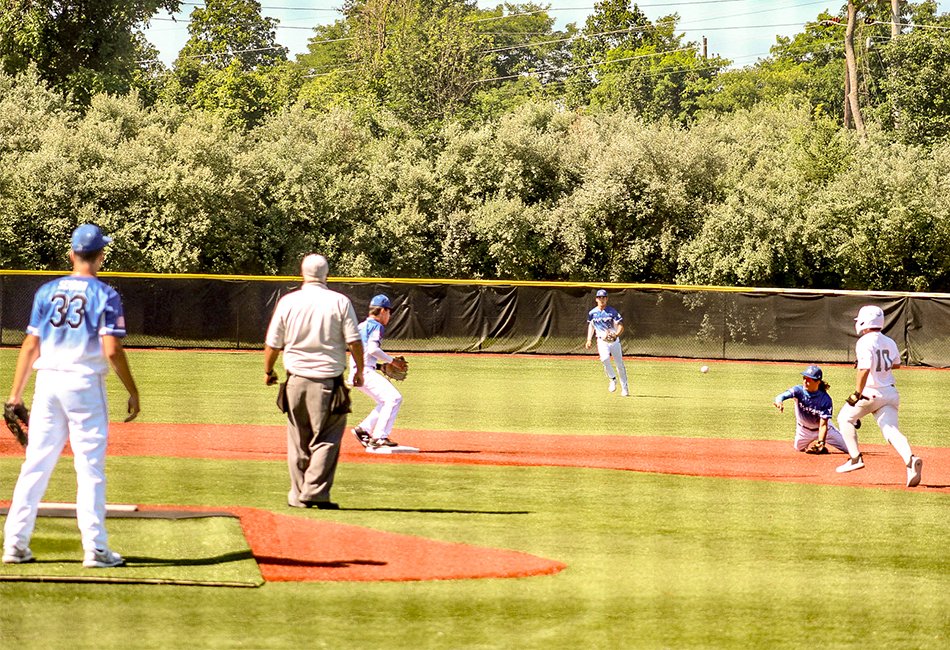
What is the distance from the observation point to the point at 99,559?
6973mm

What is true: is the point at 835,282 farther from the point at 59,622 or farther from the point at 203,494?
the point at 59,622

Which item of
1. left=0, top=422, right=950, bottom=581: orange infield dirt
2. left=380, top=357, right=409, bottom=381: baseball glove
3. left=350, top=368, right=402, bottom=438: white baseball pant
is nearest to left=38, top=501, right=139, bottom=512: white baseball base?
left=0, top=422, right=950, bottom=581: orange infield dirt

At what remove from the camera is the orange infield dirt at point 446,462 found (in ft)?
24.9

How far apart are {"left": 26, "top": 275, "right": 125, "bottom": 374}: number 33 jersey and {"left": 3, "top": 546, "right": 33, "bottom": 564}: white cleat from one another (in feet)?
3.45

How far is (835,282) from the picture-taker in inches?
1462

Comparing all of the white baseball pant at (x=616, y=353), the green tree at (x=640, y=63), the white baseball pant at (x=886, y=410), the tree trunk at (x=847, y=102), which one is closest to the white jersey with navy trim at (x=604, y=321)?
the white baseball pant at (x=616, y=353)

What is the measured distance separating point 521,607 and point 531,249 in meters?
31.7

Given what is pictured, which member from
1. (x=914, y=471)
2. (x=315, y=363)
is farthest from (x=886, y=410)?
(x=315, y=363)

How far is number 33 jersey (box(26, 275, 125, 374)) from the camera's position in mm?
6730

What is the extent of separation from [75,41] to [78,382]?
143 feet

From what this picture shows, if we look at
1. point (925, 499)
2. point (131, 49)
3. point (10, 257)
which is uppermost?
point (131, 49)

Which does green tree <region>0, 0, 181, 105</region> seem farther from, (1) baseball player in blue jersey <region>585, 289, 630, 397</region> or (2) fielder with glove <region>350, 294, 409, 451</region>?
(2) fielder with glove <region>350, 294, 409, 451</region>

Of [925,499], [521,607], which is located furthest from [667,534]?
[925,499]

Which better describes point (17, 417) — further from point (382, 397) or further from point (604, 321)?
point (604, 321)
